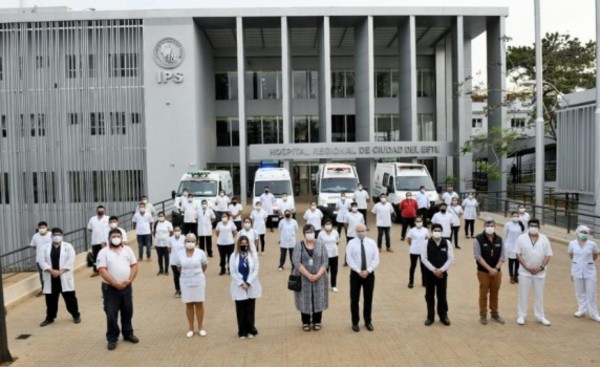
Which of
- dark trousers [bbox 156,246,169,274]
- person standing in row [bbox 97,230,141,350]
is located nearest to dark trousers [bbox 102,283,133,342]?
person standing in row [bbox 97,230,141,350]

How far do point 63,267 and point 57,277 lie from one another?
19 cm

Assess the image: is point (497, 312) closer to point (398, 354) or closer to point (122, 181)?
point (398, 354)

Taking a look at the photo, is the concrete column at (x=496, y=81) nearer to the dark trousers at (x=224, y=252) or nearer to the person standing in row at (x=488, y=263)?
the dark trousers at (x=224, y=252)

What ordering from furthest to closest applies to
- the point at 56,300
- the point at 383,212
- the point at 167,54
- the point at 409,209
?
the point at 167,54 → the point at 409,209 → the point at 383,212 → the point at 56,300

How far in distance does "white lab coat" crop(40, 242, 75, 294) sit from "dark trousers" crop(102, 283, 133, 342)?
1.51 metres

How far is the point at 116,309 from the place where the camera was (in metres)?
8.05

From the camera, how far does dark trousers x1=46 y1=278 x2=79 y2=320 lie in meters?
9.23

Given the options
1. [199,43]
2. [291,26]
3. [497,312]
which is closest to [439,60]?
[291,26]

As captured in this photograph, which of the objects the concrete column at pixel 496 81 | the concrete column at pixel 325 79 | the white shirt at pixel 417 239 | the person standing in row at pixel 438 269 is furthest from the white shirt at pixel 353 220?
the concrete column at pixel 496 81

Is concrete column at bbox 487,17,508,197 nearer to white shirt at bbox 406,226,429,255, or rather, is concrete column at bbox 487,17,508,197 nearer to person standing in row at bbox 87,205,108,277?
white shirt at bbox 406,226,429,255

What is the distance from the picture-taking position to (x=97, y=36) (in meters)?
31.7

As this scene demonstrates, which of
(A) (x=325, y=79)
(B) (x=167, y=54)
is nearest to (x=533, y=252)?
(A) (x=325, y=79)

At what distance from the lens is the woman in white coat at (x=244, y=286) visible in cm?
821

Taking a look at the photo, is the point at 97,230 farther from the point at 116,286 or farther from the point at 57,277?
the point at 116,286
